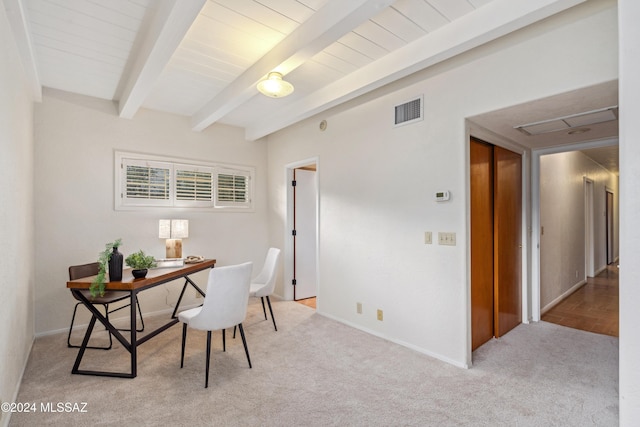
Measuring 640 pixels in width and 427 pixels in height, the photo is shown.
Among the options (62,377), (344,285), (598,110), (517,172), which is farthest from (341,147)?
(62,377)

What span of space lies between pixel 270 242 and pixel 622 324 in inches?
170

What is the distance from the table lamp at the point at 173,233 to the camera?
3.82 m

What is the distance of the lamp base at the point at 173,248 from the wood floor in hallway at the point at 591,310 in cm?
452

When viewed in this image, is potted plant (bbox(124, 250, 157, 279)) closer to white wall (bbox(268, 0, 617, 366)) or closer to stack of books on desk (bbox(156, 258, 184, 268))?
stack of books on desk (bbox(156, 258, 184, 268))

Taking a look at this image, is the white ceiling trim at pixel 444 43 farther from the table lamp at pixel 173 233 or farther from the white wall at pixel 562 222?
Result: the white wall at pixel 562 222

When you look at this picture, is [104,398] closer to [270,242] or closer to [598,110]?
[270,242]

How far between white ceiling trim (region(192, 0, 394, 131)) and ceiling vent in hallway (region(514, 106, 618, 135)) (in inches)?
72.7

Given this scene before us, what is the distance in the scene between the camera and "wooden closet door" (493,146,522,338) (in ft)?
10.8

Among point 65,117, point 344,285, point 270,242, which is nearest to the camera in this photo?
point 65,117

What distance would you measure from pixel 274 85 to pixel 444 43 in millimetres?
1342

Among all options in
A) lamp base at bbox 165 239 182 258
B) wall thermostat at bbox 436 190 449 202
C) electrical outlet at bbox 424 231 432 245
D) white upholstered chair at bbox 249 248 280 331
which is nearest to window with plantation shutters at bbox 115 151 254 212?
lamp base at bbox 165 239 182 258

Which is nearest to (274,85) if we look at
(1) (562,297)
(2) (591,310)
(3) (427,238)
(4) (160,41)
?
(4) (160,41)

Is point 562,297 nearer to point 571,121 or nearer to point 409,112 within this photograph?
point 571,121

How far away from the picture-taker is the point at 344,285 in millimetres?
3766
